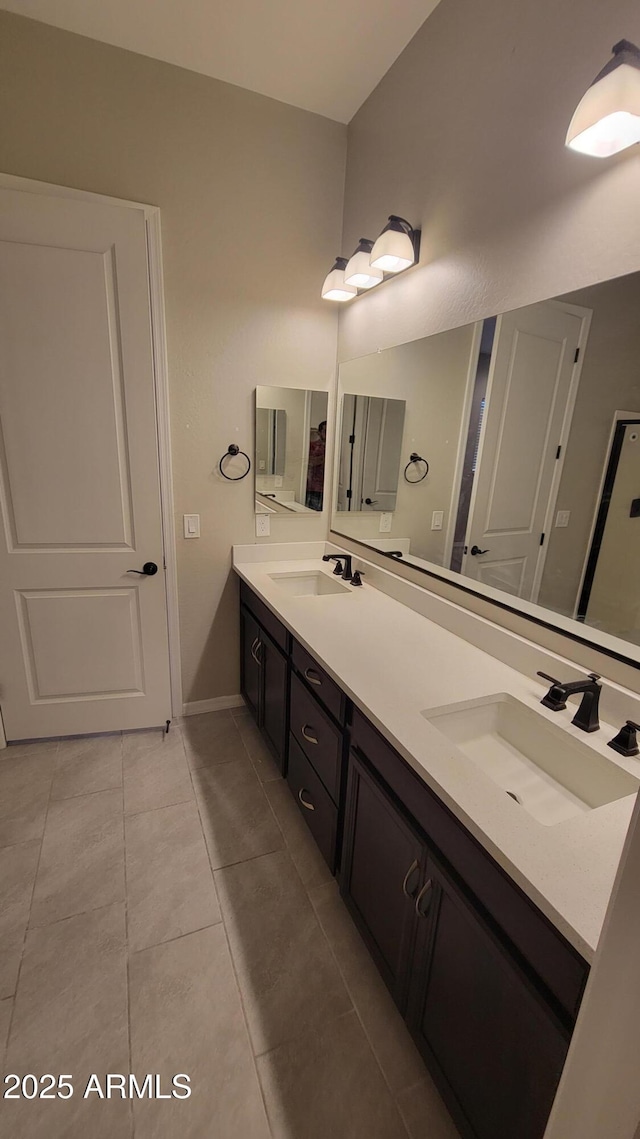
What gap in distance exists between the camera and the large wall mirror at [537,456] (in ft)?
3.68

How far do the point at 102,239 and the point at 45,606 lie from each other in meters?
1.57

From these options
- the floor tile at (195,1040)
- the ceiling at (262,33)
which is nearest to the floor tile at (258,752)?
the floor tile at (195,1040)

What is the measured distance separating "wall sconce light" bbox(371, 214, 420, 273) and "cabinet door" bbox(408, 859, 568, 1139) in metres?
1.93

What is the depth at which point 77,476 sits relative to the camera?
6.64 ft

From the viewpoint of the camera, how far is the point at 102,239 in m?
1.84

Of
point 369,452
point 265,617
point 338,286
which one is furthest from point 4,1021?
Answer: point 338,286

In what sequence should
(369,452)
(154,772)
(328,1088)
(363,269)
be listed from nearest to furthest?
(328,1088) → (363,269) → (154,772) → (369,452)

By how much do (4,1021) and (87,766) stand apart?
1.01 m

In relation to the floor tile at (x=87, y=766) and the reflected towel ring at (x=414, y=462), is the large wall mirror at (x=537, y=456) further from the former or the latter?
the floor tile at (x=87, y=766)

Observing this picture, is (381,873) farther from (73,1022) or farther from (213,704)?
(213,704)

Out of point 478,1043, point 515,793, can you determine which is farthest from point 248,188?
point 478,1043

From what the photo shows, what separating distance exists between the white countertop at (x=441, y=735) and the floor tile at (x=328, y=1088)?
0.83 metres

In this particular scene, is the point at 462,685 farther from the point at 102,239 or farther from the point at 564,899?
the point at 102,239

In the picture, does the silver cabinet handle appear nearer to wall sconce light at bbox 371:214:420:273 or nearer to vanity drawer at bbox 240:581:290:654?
vanity drawer at bbox 240:581:290:654
